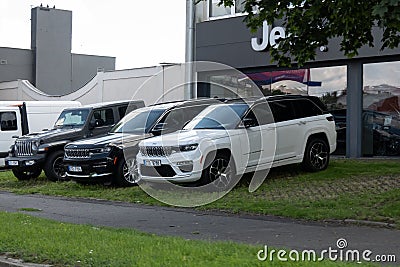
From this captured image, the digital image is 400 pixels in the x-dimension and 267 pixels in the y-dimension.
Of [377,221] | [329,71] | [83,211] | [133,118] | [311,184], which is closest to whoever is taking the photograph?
[377,221]

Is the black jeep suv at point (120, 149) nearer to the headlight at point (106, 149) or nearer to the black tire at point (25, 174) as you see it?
the headlight at point (106, 149)

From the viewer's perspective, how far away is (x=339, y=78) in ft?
70.0

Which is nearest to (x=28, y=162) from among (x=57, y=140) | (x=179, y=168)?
(x=57, y=140)

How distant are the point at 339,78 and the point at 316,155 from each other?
5672 mm

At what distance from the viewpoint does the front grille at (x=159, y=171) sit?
14.3 metres

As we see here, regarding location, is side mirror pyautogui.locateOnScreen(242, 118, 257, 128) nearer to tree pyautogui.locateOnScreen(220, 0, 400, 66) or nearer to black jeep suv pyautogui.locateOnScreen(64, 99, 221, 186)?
black jeep suv pyautogui.locateOnScreen(64, 99, 221, 186)

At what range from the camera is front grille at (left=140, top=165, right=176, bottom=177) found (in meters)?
14.3

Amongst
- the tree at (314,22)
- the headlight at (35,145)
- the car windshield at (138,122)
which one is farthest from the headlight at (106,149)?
the tree at (314,22)

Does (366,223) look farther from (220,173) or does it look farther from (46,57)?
(46,57)

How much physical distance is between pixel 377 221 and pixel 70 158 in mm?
8765

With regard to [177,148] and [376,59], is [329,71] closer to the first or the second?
[376,59]

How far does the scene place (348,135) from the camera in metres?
20.9

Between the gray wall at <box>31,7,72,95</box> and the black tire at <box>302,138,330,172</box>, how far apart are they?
28847 mm

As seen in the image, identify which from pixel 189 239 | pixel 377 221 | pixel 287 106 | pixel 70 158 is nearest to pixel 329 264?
pixel 189 239
